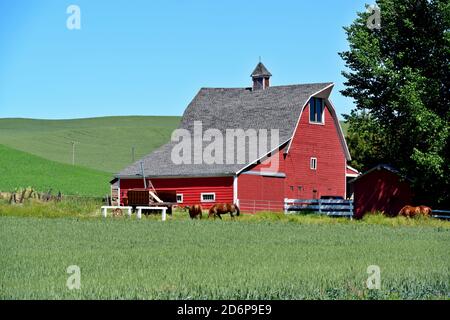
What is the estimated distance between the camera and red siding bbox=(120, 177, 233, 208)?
5088 centimetres

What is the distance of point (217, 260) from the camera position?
65.7 feet

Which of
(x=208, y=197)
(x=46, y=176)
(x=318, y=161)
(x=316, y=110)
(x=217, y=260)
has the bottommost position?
(x=217, y=260)

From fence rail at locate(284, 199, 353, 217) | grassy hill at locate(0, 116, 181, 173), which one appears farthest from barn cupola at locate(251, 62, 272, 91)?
grassy hill at locate(0, 116, 181, 173)

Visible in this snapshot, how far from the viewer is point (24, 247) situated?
74.7 feet

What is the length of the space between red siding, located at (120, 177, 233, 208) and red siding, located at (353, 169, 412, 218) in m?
7.08

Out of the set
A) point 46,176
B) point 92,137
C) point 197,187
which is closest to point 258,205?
point 197,187

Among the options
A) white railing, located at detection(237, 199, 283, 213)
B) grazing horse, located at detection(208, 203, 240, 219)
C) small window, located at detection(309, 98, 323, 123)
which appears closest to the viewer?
grazing horse, located at detection(208, 203, 240, 219)

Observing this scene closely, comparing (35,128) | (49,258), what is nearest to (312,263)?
(49,258)

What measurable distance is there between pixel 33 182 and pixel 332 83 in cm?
3160

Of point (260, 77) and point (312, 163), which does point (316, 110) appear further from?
point (260, 77)

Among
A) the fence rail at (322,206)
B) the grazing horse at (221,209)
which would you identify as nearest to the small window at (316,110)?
the fence rail at (322,206)

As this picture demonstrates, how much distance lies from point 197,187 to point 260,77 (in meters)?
10.8

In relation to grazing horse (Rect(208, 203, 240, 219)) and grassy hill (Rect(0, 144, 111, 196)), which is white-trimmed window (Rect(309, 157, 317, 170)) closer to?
grazing horse (Rect(208, 203, 240, 219))

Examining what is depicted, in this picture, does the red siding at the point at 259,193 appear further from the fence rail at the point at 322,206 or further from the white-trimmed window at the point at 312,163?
the white-trimmed window at the point at 312,163
